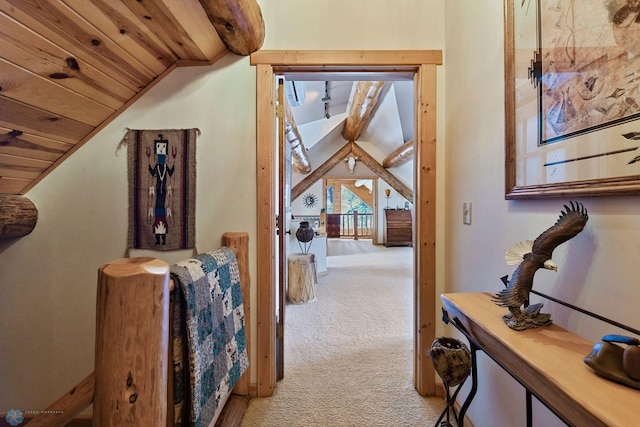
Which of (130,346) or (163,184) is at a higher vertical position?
(163,184)

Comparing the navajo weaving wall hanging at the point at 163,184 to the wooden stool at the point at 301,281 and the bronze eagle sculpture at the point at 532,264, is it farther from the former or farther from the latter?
the wooden stool at the point at 301,281

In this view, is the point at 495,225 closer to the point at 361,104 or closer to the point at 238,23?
the point at 238,23

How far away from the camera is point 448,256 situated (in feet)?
5.37

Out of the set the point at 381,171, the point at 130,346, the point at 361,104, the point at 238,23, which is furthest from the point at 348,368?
the point at 381,171

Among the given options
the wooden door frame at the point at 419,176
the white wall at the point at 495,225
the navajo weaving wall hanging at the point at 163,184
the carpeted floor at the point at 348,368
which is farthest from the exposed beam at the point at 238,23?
the carpeted floor at the point at 348,368

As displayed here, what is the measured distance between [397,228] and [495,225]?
7.50m

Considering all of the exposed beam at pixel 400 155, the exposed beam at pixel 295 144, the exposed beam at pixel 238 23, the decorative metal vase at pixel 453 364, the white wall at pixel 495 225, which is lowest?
the decorative metal vase at pixel 453 364

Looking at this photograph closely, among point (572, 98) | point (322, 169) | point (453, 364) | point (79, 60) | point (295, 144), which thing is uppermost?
point (322, 169)

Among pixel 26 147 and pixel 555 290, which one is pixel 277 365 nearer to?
pixel 555 290

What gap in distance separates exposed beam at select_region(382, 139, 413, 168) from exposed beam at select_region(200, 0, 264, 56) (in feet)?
14.0

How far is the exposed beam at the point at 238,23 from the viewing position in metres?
1.25

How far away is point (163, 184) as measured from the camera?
1.68 m

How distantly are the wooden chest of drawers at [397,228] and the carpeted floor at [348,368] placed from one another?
4.83 meters

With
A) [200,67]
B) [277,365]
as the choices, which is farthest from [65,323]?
[200,67]
